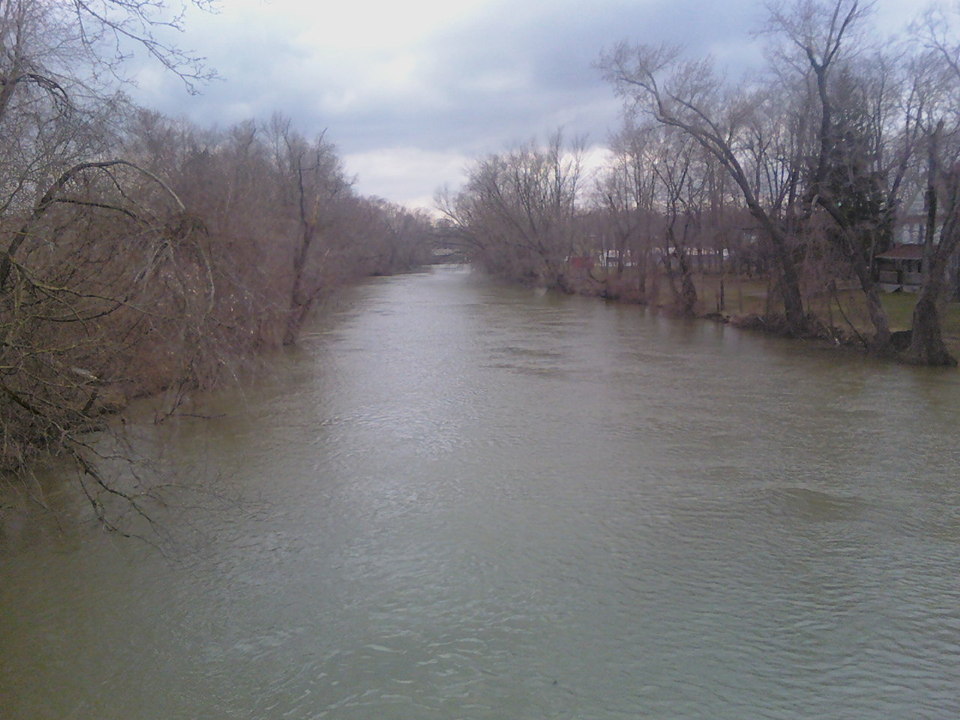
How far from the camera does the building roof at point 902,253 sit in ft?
96.9

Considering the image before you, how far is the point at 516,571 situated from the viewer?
7.05 metres

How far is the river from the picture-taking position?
531cm

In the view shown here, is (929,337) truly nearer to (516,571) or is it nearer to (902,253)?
(516,571)

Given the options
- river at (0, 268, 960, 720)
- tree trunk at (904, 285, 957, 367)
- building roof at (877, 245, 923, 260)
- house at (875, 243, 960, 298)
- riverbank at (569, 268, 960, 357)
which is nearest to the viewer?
river at (0, 268, 960, 720)

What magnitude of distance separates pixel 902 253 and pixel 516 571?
29.5 metres

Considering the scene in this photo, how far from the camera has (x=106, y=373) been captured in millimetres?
9133

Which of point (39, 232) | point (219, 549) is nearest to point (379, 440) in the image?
point (219, 549)

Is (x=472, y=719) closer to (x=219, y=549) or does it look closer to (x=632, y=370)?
(x=219, y=549)

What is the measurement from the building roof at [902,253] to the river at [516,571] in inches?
712

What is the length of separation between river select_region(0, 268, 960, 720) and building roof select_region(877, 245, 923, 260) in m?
18.1

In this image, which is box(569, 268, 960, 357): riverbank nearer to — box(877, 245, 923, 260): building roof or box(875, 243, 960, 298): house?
box(875, 243, 960, 298): house

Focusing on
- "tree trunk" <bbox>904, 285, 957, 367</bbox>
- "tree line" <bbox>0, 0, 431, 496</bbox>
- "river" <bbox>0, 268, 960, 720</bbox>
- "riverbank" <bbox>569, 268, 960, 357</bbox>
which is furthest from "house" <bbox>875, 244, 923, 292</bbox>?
"tree line" <bbox>0, 0, 431, 496</bbox>

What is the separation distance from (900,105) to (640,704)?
20.6 metres

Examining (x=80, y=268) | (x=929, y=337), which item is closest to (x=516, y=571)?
(x=80, y=268)
